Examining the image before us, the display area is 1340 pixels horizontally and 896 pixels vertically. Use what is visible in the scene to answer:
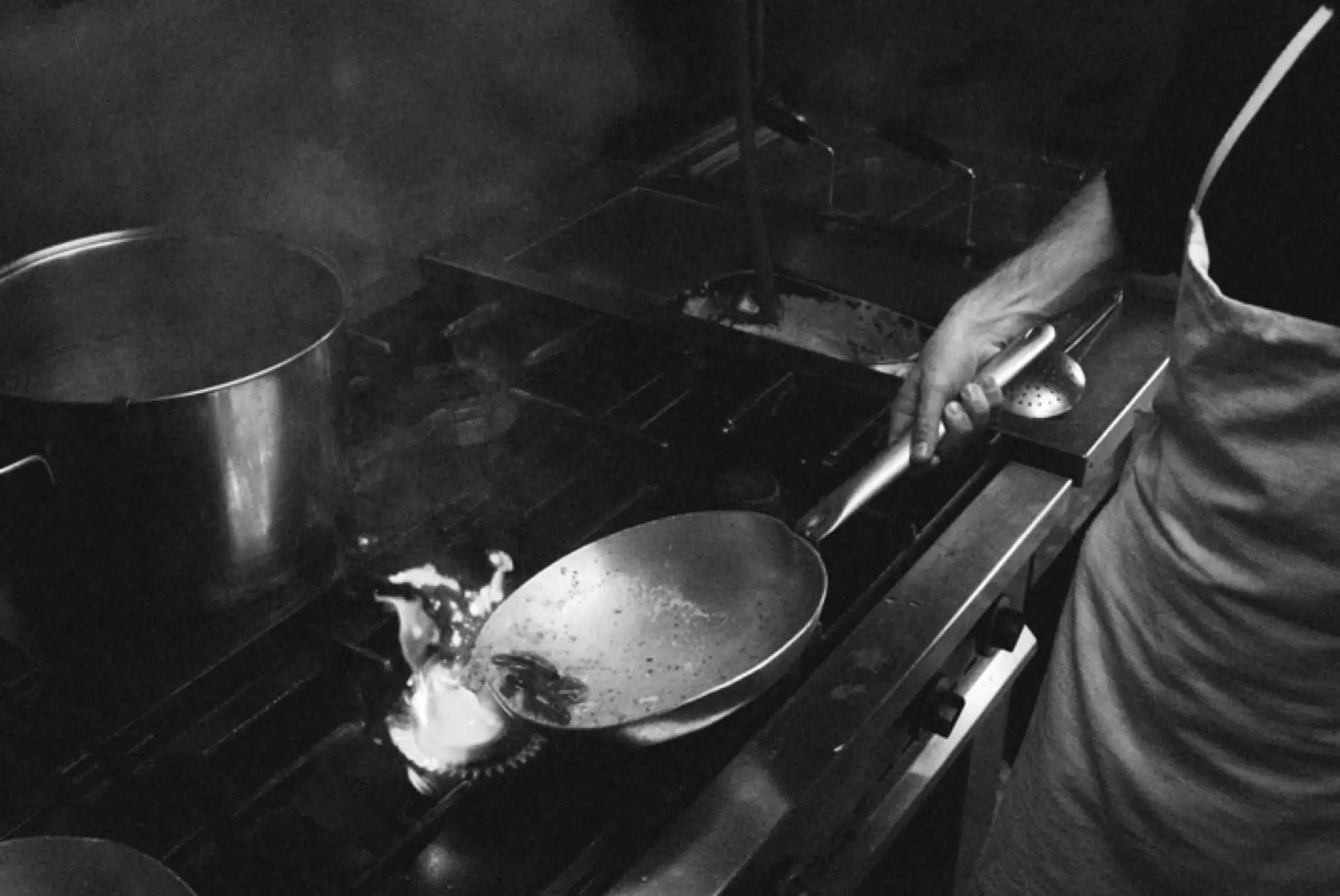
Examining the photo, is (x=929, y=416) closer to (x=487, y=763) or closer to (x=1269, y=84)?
(x=1269, y=84)

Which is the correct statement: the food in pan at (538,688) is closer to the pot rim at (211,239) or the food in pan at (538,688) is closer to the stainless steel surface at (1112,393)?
the pot rim at (211,239)

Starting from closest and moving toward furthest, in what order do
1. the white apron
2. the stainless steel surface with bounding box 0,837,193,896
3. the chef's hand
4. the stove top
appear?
the stainless steel surface with bounding box 0,837,193,896 → the stove top → the white apron → the chef's hand

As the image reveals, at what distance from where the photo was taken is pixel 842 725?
31.7 inches

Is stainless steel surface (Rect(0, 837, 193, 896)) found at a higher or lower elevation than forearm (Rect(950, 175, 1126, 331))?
lower

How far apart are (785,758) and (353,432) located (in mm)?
600

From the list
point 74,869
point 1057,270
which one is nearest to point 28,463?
point 74,869

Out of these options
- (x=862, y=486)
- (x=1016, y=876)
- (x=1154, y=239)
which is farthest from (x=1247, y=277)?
(x=1016, y=876)

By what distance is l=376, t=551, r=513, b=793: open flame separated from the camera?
0.82m

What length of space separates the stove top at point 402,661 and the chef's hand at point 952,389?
0.07 meters

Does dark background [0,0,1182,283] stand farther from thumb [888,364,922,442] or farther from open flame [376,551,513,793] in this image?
thumb [888,364,922,442]

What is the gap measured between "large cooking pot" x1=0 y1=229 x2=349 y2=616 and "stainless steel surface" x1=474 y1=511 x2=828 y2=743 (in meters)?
0.19

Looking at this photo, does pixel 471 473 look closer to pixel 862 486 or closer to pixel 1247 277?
pixel 862 486

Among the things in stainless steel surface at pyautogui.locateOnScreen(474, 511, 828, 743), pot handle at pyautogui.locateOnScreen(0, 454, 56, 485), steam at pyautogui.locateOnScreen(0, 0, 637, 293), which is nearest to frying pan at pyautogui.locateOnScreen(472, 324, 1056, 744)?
stainless steel surface at pyautogui.locateOnScreen(474, 511, 828, 743)

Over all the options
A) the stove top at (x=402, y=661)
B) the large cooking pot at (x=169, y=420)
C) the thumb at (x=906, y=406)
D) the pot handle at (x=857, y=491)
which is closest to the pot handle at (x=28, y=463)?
the large cooking pot at (x=169, y=420)
